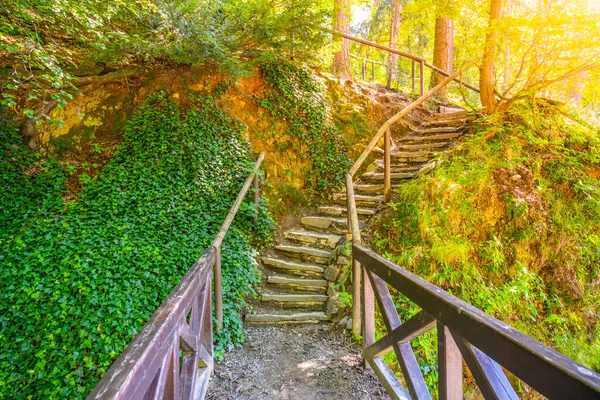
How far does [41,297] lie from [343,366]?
11.2ft

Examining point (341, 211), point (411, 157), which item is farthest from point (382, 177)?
point (341, 211)

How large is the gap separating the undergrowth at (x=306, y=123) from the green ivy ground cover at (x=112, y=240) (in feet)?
3.39

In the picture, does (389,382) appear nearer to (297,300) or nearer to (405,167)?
(297,300)

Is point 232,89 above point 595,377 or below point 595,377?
above

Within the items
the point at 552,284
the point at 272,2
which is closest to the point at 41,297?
the point at 272,2

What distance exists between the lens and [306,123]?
21.0ft

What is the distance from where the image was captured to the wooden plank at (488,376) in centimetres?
121

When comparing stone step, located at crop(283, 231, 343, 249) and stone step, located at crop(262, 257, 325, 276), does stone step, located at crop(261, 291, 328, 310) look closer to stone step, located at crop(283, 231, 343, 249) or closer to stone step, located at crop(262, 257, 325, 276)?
stone step, located at crop(262, 257, 325, 276)

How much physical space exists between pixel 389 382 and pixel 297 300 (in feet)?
5.77

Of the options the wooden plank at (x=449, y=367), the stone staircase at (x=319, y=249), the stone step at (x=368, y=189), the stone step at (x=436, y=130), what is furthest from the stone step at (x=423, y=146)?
the wooden plank at (x=449, y=367)

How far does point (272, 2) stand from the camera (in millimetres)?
5340

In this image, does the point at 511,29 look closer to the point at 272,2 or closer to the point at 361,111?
the point at 361,111

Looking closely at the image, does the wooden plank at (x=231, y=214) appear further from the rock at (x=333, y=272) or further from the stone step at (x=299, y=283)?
the rock at (x=333, y=272)

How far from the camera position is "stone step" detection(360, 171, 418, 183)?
5.20 metres
